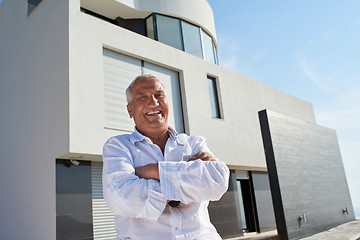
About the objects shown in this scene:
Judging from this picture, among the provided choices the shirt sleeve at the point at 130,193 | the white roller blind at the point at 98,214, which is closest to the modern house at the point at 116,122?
the white roller blind at the point at 98,214

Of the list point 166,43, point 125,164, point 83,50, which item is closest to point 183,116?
point 166,43

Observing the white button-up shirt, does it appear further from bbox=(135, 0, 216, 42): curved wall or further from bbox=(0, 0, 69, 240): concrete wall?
bbox=(135, 0, 216, 42): curved wall

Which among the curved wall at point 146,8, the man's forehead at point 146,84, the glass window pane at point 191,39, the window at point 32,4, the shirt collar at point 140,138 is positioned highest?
the curved wall at point 146,8

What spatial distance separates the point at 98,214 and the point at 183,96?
4022mm

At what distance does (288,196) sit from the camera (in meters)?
8.34

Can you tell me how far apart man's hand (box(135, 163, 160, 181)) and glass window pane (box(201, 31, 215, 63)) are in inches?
401

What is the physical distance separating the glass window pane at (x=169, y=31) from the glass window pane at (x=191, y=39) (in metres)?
0.24

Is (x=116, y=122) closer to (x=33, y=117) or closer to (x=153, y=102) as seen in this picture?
(x=33, y=117)

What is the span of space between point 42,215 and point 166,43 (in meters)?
5.95

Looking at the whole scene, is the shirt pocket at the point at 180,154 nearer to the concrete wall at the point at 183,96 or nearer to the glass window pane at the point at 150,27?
the concrete wall at the point at 183,96

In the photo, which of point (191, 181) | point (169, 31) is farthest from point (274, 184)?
point (191, 181)

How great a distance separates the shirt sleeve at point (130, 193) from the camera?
4.56 ft

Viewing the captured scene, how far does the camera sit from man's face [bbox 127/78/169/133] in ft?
5.71

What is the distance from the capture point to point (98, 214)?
7.62 metres
